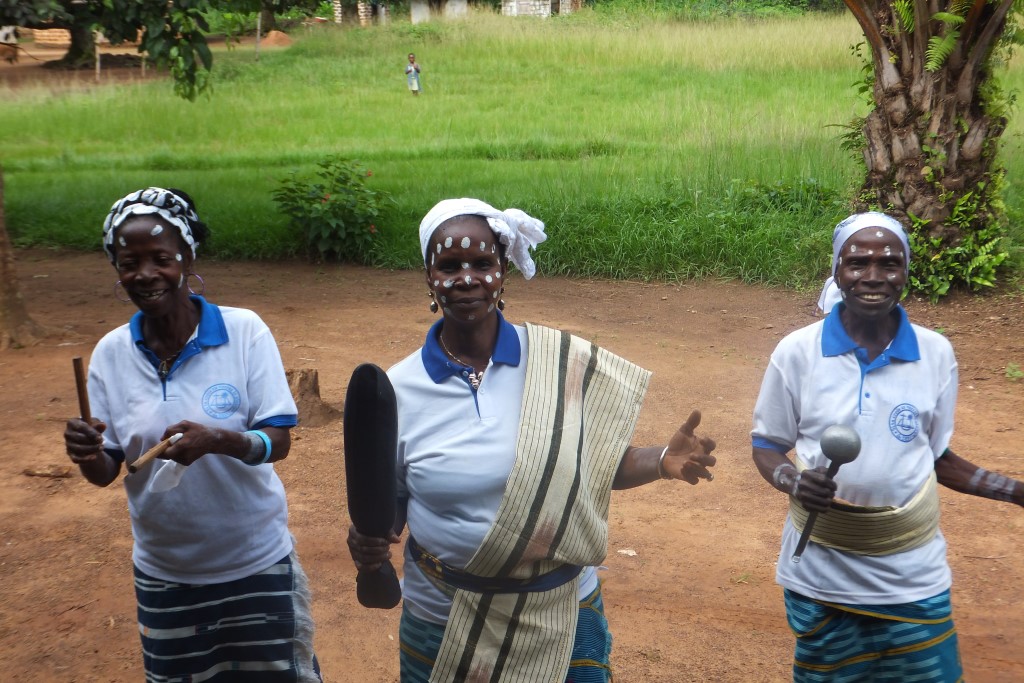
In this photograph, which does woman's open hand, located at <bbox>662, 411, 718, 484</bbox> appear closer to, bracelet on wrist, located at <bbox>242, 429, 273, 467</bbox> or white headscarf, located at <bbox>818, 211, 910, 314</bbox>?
white headscarf, located at <bbox>818, 211, 910, 314</bbox>

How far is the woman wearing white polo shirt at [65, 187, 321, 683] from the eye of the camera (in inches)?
112

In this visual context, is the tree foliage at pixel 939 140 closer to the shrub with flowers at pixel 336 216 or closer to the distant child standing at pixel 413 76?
the shrub with flowers at pixel 336 216

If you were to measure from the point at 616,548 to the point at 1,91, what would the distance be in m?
24.4

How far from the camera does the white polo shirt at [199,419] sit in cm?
284

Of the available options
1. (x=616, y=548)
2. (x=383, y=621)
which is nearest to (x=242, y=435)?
(x=383, y=621)

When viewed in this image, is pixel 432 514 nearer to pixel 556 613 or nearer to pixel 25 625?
pixel 556 613

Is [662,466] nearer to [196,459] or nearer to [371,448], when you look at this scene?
[371,448]

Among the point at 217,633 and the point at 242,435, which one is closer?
the point at 242,435

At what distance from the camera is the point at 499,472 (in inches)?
99.4

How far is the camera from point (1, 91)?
983 inches

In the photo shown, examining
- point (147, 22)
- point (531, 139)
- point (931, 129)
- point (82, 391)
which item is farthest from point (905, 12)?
point (531, 139)

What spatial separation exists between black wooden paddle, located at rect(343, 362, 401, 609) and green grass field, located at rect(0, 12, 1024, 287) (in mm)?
7651

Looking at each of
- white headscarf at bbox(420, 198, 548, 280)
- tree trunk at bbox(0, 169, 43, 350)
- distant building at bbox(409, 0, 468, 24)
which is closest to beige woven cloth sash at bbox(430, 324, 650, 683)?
white headscarf at bbox(420, 198, 548, 280)

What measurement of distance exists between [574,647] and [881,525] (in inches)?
A: 32.9
